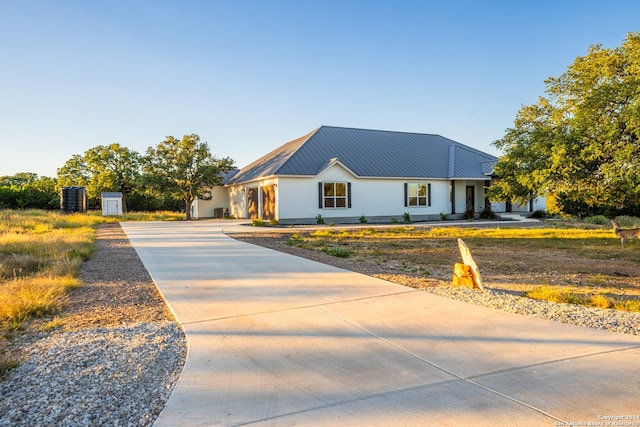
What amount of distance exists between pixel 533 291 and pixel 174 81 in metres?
16.7

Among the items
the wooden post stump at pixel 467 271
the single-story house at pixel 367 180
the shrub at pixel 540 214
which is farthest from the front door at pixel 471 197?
the wooden post stump at pixel 467 271

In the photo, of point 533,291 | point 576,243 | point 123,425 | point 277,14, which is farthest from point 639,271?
point 277,14

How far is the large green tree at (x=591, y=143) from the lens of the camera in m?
10.0

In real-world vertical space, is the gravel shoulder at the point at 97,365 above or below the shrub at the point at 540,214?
below

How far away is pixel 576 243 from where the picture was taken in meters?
13.6

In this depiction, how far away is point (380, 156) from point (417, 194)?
11.6 ft

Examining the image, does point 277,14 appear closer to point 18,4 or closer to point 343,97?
point 18,4

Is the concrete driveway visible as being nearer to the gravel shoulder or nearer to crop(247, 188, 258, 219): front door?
the gravel shoulder

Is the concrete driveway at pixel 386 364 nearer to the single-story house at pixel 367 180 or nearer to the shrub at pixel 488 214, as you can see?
the single-story house at pixel 367 180

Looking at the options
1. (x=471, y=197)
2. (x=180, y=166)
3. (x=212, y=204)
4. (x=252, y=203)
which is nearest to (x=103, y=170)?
(x=212, y=204)

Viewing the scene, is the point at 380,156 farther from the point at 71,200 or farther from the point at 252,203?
the point at 71,200

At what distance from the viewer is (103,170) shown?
4638cm

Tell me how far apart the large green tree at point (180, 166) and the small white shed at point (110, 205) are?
9.64 metres

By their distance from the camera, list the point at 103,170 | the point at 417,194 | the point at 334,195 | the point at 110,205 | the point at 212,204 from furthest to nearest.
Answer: the point at 103,170
the point at 110,205
the point at 212,204
the point at 417,194
the point at 334,195
